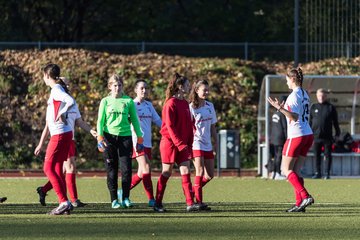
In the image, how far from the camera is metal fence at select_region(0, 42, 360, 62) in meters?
37.8

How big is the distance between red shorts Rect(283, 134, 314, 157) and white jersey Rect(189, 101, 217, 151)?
49.1 inches

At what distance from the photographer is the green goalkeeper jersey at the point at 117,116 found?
56.1ft

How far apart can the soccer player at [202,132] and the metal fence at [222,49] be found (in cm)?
2009

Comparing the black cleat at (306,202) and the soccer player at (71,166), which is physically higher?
the soccer player at (71,166)

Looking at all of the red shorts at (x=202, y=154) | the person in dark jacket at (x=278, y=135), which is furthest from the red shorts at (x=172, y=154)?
the person in dark jacket at (x=278, y=135)

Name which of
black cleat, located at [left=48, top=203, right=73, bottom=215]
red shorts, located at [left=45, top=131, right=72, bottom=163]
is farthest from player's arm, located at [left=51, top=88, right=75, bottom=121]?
black cleat, located at [left=48, top=203, right=73, bottom=215]

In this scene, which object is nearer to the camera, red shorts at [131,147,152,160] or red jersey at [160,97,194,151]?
red jersey at [160,97,194,151]

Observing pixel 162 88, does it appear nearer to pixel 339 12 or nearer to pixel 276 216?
pixel 339 12

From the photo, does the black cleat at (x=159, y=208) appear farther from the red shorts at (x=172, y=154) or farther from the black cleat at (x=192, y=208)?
the red shorts at (x=172, y=154)

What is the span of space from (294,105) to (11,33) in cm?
2861

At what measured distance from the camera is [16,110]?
34.4m

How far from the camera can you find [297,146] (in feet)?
55.3

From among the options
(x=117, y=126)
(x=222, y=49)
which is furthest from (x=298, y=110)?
(x=222, y=49)

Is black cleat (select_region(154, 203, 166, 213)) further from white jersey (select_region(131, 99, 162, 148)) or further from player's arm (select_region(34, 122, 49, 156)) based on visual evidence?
white jersey (select_region(131, 99, 162, 148))
